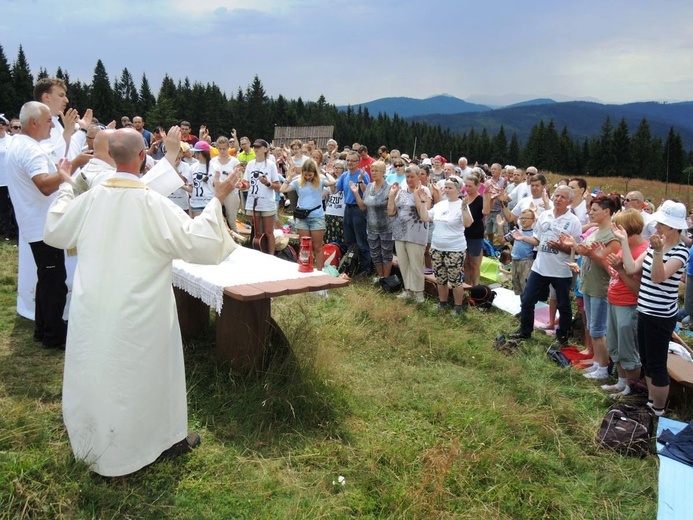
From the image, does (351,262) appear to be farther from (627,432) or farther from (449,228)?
(627,432)

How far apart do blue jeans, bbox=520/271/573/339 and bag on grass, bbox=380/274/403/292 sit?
6.87 feet

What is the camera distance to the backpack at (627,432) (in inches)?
152

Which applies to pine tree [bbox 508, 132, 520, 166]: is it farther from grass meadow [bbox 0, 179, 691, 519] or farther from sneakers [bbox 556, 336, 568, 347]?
grass meadow [bbox 0, 179, 691, 519]

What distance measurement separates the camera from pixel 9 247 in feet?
27.7

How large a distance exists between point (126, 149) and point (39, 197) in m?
2.32

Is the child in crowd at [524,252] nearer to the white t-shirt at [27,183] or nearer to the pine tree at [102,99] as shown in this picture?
the white t-shirt at [27,183]

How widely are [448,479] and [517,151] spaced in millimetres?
71695

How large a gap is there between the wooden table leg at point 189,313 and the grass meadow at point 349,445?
159 mm

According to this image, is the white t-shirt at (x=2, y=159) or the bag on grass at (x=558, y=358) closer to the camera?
the bag on grass at (x=558, y=358)

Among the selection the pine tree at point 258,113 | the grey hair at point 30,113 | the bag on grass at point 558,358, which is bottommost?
the bag on grass at point 558,358

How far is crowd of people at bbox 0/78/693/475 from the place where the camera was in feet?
9.62

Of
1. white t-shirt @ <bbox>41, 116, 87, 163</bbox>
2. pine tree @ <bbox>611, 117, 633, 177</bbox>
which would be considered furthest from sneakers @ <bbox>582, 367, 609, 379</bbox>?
pine tree @ <bbox>611, 117, 633, 177</bbox>

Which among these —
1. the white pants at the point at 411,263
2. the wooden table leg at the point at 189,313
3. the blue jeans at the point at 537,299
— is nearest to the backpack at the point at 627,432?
the blue jeans at the point at 537,299

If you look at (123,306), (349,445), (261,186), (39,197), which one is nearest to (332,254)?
(261,186)
